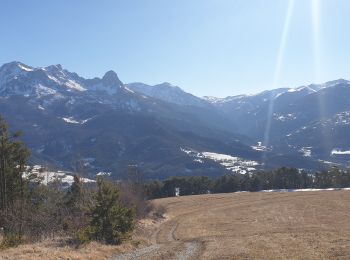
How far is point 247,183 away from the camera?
615ft

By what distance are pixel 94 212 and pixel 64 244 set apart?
21.2ft

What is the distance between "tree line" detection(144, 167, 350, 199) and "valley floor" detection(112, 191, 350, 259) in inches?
1981

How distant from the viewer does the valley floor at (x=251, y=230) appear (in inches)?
1642

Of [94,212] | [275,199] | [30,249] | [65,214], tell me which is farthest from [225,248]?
[275,199]

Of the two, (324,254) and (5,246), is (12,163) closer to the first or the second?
(5,246)

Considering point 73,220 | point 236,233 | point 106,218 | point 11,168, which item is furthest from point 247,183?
point 106,218

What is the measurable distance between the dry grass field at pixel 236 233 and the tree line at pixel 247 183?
162 feet

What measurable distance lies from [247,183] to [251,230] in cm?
11967

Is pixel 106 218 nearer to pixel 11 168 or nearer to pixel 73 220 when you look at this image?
pixel 73 220

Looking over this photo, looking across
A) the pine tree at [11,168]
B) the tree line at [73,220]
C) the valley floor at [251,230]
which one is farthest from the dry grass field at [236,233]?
the pine tree at [11,168]

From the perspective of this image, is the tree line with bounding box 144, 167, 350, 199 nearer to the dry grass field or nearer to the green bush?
the dry grass field

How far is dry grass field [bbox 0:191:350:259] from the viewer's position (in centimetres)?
3931

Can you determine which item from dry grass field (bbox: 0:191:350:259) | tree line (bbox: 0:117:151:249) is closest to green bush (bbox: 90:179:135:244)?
tree line (bbox: 0:117:151:249)

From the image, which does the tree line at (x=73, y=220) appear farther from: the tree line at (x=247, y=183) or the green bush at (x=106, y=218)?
the tree line at (x=247, y=183)
